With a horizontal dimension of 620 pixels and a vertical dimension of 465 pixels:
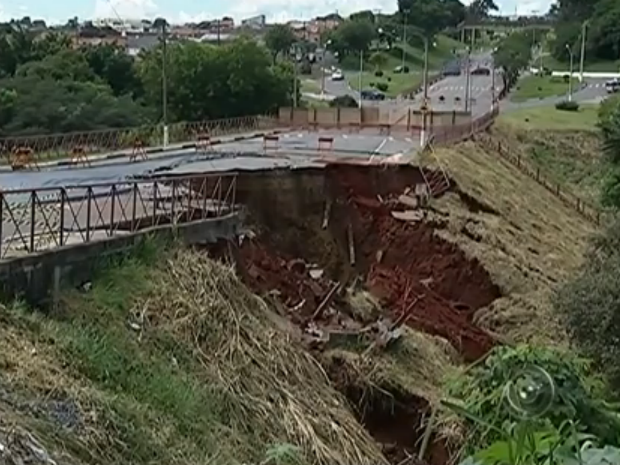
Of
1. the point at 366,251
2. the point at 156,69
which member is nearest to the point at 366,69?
the point at 156,69

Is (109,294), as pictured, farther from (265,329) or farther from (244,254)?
(244,254)

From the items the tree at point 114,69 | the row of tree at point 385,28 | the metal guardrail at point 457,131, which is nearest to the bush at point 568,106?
the metal guardrail at point 457,131

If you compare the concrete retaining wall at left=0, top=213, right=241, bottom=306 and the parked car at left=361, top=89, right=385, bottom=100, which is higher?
the concrete retaining wall at left=0, top=213, right=241, bottom=306

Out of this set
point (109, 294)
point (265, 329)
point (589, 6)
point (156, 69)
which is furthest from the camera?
point (589, 6)

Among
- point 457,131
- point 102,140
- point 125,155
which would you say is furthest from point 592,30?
point 125,155

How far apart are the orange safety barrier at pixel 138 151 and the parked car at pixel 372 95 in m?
51.8

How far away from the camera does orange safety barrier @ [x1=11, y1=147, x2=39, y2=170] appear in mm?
31203

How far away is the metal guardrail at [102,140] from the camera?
3422 centimetres

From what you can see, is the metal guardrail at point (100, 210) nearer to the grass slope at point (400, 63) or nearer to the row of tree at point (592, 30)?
the grass slope at point (400, 63)

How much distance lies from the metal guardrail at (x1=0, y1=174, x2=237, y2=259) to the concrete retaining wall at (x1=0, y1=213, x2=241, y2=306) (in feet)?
0.78

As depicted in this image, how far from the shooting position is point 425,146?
4147 centimetres

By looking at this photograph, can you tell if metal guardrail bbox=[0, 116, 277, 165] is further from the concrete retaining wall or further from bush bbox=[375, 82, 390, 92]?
bush bbox=[375, 82, 390, 92]

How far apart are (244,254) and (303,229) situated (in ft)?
18.9

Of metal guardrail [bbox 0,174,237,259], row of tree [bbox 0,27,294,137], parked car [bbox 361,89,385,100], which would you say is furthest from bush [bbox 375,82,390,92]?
metal guardrail [bbox 0,174,237,259]
